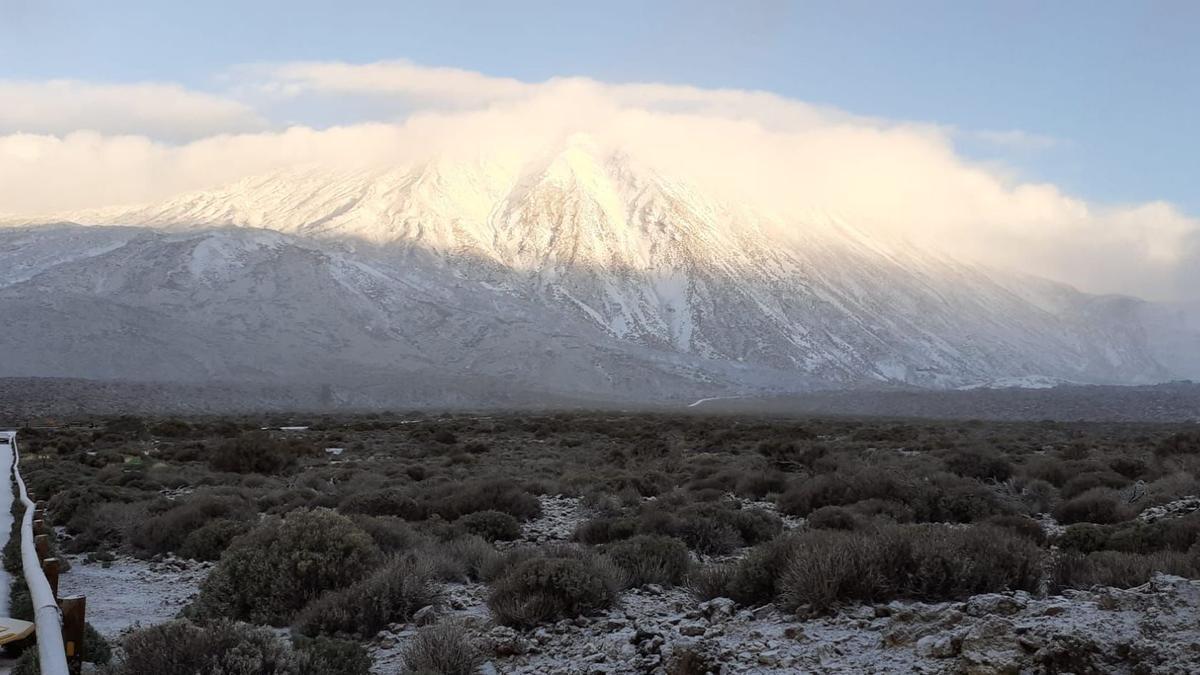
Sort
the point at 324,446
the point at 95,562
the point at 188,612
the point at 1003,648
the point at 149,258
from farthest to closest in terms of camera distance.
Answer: the point at 149,258, the point at 324,446, the point at 95,562, the point at 188,612, the point at 1003,648

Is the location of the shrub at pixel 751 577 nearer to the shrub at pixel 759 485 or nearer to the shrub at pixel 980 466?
the shrub at pixel 759 485

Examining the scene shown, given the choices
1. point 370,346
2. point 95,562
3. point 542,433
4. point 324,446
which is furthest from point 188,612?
point 370,346

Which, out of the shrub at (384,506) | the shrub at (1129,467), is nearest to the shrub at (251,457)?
the shrub at (384,506)

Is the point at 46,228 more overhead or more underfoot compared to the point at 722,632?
more overhead

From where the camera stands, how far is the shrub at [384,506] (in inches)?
563

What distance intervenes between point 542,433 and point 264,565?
3045 centimetres

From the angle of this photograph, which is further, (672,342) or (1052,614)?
(672,342)

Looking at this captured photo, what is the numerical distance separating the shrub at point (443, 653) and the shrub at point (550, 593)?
844mm

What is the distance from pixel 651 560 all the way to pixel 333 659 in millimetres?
3887

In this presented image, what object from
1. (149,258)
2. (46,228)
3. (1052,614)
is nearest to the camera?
(1052,614)

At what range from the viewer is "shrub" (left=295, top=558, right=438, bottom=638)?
24.9 feet

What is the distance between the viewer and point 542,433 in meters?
39.1

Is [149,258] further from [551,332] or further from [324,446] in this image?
[324,446]

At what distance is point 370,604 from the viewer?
25.7 ft
